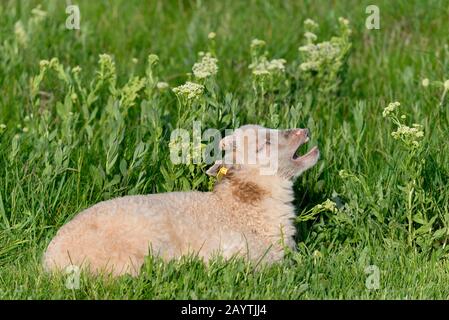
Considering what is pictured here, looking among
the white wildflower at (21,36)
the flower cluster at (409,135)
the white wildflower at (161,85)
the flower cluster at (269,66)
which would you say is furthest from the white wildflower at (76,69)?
the flower cluster at (409,135)

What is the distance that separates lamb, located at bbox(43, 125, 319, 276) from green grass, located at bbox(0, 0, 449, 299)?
0.13 metres

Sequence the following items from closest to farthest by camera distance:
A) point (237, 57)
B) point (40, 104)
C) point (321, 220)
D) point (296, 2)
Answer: point (321, 220)
point (40, 104)
point (237, 57)
point (296, 2)

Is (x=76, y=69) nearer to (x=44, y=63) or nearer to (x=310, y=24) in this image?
(x=44, y=63)

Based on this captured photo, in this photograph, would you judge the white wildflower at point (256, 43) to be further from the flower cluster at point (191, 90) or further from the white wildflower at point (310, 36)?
the flower cluster at point (191, 90)

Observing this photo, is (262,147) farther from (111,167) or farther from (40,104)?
(40,104)

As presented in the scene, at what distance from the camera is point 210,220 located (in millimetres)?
6098

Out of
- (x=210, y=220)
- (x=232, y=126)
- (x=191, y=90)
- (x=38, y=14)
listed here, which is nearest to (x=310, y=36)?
(x=232, y=126)

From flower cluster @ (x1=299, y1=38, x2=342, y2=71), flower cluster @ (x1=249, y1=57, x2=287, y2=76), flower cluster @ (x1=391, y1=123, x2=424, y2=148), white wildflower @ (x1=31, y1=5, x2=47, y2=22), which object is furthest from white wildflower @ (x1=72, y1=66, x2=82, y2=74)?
flower cluster @ (x1=391, y1=123, x2=424, y2=148)

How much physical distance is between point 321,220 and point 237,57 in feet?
9.03

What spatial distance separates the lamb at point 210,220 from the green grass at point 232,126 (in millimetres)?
125

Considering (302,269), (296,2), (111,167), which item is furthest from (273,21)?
(302,269)

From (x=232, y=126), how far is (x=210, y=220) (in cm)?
120

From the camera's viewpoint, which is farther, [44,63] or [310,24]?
[310,24]

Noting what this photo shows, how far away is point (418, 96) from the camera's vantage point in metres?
8.33
